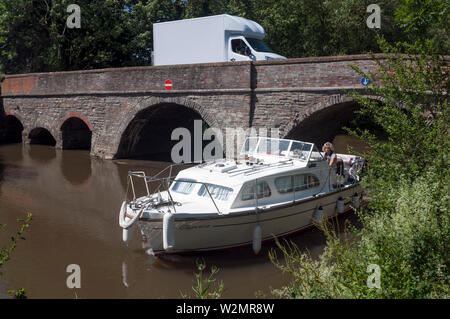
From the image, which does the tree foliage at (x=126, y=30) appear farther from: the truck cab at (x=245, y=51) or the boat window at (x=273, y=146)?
the boat window at (x=273, y=146)

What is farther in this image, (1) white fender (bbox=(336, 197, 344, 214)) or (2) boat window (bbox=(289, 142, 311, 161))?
(1) white fender (bbox=(336, 197, 344, 214))

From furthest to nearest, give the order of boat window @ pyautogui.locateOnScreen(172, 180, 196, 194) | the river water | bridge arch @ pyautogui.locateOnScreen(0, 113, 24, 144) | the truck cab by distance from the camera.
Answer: bridge arch @ pyautogui.locateOnScreen(0, 113, 24, 144) → the truck cab → boat window @ pyautogui.locateOnScreen(172, 180, 196, 194) → the river water

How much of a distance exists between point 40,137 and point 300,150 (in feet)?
60.4

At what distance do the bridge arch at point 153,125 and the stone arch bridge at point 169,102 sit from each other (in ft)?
0.16

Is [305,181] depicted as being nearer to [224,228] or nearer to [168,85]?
[224,228]

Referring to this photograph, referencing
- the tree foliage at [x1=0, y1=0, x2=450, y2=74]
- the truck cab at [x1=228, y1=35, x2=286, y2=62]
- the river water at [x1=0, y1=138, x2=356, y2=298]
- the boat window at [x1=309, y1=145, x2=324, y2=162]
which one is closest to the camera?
the river water at [x1=0, y1=138, x2=356, y2=298]

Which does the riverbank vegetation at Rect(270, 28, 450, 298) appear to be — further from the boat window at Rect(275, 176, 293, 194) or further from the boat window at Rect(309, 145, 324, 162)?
the boat window at Rect(309, 145, 324, 162)

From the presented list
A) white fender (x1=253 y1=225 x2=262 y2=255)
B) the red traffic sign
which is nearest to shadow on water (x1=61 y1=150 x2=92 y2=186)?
the red traffic sign

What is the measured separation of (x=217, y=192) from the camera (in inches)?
359

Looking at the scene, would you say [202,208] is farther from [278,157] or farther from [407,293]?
[407,293]

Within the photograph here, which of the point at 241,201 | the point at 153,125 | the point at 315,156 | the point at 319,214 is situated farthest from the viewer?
the point at 153,125

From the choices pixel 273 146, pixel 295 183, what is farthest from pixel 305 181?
pixel 273 146

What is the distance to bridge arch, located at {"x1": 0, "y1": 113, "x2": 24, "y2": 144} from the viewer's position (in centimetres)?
2533

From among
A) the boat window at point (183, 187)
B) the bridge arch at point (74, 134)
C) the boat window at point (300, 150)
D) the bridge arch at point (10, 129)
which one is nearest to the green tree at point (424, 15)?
the boat window at point (300, 150)
